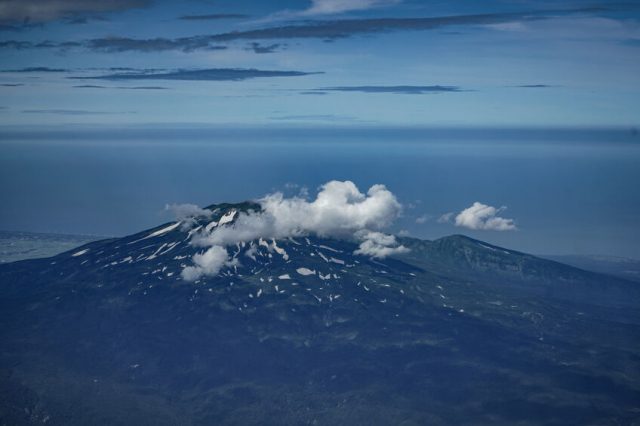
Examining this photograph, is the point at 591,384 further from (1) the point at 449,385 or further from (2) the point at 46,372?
(2) the point at 46,372

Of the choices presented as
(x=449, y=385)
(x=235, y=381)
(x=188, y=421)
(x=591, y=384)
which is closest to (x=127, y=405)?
(x=188, y=421)

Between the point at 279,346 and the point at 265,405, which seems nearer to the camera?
the point at 265,405

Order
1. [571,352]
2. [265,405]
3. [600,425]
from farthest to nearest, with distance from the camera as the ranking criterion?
[571,352], [265,405], [600,425]

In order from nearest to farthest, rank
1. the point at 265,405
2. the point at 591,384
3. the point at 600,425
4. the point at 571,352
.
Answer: the point at 600,425 < the point at 265,405 < the point at 591,384 < the point at 571,352

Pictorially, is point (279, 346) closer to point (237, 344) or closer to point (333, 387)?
point (237, 344)

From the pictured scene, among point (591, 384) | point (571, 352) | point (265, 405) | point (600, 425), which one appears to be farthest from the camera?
point (571, 352)

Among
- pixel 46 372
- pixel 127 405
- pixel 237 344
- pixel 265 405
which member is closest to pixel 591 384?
pixel 265 405

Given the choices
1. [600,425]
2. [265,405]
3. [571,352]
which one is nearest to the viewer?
[600,425]

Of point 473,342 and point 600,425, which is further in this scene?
point 473,342
